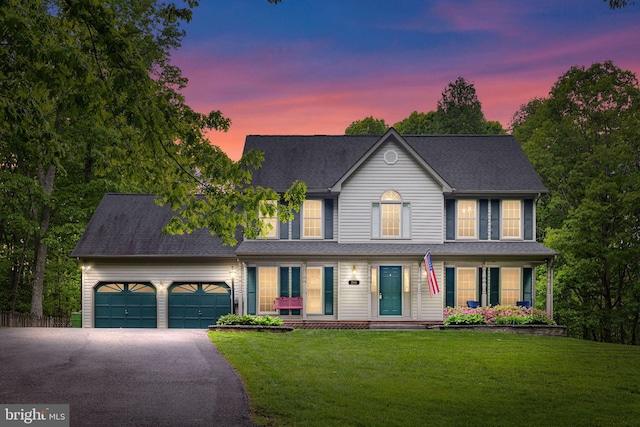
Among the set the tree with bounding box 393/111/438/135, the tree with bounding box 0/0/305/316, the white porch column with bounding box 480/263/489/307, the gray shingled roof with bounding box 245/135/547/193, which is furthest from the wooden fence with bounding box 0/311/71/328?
the tree with bounding box 393/111/438/135

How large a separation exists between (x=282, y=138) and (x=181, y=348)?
1549 centimetres

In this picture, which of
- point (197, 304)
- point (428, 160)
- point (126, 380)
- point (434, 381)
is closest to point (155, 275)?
point (197, 304)

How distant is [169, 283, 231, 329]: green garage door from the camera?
90.8 ft

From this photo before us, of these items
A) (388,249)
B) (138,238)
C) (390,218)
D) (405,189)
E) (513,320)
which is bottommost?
(513,320)

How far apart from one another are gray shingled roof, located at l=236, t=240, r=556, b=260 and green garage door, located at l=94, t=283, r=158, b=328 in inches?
198

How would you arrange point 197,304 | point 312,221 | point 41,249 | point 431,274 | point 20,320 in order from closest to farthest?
point 431,274, point 312,221, point 197,304, point 20,320, point 41,249

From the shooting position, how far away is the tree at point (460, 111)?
4903 centimetres

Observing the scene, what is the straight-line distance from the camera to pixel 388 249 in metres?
25.8

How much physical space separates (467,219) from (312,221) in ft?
21.0

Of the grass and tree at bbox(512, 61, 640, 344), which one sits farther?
tree at bbox(512, 61, 640, 344)

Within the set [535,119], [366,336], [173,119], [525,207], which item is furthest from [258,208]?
[535,119]

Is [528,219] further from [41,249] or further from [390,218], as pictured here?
[41,249]

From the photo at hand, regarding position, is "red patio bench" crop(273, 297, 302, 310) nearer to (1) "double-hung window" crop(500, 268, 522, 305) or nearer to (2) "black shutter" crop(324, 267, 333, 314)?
(2) "black shutter" crop(324, 267, 333, 314)

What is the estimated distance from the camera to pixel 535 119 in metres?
36.9
